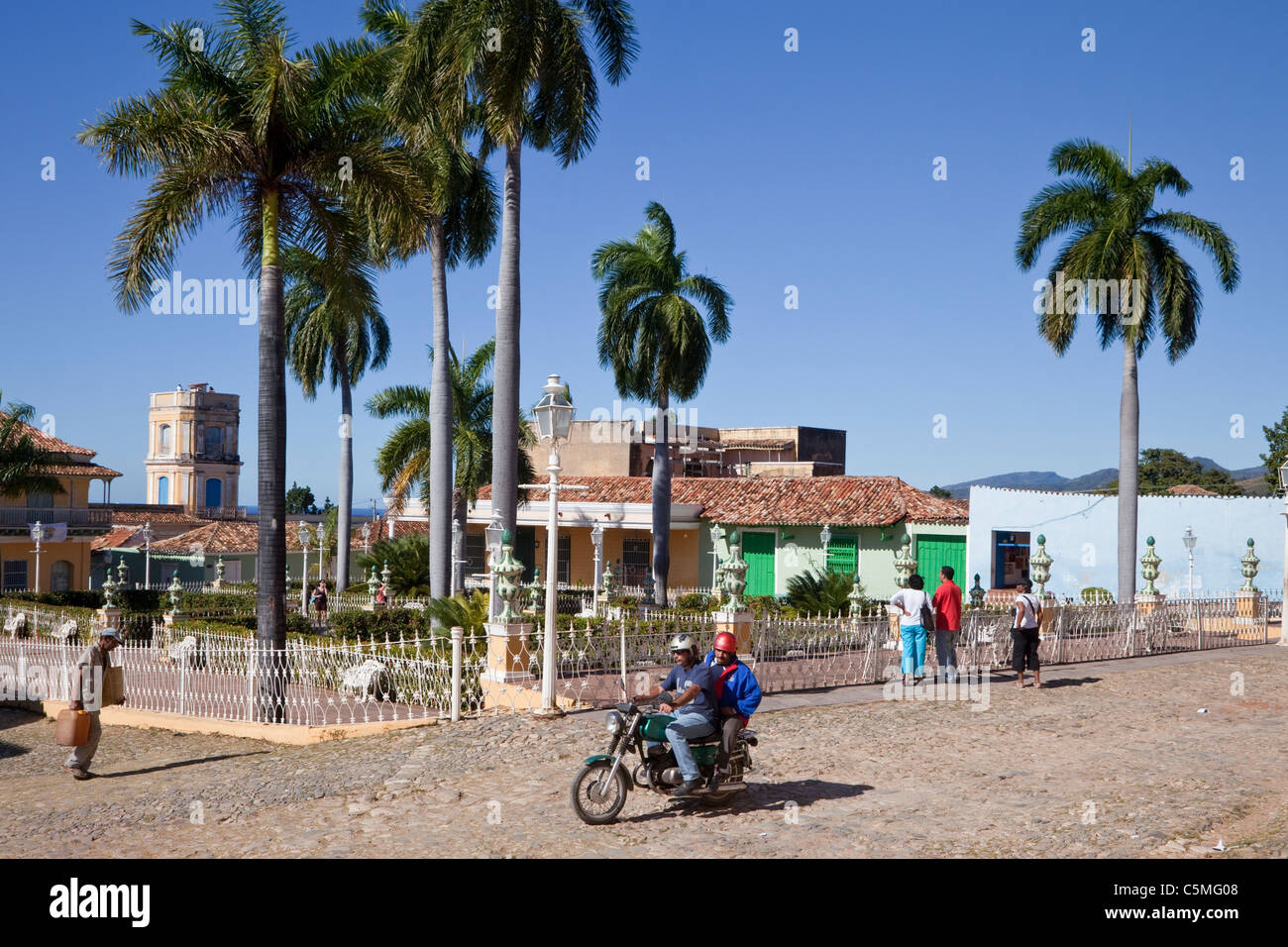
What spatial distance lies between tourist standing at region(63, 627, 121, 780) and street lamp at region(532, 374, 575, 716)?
4.24m

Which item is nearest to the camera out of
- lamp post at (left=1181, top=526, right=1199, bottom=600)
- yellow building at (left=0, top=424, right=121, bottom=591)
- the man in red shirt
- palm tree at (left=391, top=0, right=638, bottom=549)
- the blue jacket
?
the blue jacket

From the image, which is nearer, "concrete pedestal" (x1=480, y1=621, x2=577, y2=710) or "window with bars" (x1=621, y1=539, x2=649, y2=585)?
"concrete pedestal" (x1=480, y1=621, x2=577, y2=710)

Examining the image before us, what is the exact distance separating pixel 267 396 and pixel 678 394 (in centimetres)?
1604

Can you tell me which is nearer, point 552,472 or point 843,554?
point 552,472

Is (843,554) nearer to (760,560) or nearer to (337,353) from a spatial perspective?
(760,560)

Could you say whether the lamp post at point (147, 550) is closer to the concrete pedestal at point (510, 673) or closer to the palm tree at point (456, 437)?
the palm tree at point (456, 437)

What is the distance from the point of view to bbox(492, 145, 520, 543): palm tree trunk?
18.6 meters

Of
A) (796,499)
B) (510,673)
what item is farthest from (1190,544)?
(510,673)

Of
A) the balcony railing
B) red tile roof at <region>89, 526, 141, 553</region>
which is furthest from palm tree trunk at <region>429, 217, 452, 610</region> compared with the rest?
red tile roof at <region>89, 526, 141, 553</region>

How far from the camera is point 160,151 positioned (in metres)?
13.3

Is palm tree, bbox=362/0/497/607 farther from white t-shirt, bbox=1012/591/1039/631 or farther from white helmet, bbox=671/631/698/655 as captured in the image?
white helmet, bbox=671/631/698/655

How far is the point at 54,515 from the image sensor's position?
39375 mm

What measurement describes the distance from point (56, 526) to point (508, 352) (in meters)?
26.2

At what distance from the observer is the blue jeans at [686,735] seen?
7.78 meters
